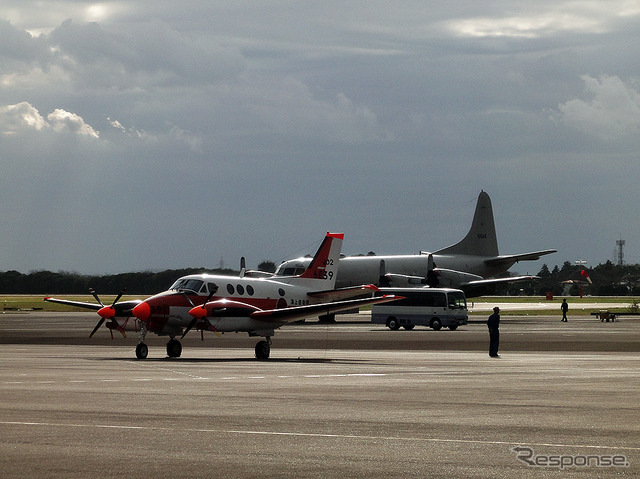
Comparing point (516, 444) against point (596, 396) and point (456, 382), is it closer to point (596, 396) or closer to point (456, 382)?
point (596, 396)

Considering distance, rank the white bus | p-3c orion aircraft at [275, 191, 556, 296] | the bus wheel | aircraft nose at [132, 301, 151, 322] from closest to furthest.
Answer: aircraft nose at [132, 301, 151, 322] < the white bus < the bus wheel < p-3c orion aircraft at [275, 191, 556, 296]

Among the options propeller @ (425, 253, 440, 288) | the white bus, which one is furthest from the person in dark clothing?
propeller @ (425, 253, 440, 288)

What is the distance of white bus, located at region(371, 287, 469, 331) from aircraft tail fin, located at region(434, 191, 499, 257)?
3212cm

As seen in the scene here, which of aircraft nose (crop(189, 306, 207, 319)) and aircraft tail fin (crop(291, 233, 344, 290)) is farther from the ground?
aircraft tail fin (crop(291, 233, 344, 290))

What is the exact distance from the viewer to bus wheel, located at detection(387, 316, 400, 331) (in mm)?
67312

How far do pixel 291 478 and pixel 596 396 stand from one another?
448 inches

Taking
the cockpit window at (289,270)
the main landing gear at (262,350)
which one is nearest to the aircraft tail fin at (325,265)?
the main landing gear at (262,350)

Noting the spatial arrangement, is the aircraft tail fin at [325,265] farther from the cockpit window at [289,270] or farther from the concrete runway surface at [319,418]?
the cockpit window at [289,270]

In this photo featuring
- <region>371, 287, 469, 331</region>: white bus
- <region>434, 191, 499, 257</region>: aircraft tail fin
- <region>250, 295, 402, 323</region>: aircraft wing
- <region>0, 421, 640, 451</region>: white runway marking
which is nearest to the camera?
<region>0, 421, 640, 451</region>: white runway marking

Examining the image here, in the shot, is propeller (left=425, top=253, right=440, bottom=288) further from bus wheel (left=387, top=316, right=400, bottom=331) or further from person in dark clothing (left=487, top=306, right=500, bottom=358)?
person in dark clothing (left=487, top=306, right=500, bottom=358)

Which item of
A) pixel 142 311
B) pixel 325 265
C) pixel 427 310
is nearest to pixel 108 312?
pixel 142 311

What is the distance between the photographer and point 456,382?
24141 millimetres

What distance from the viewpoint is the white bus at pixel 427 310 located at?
65938mm

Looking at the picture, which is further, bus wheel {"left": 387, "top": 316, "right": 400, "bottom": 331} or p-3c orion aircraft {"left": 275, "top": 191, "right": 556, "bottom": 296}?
p-3c orion aircraft {"left": 275, "top": 191, "right": 556, "bottom": 296}
